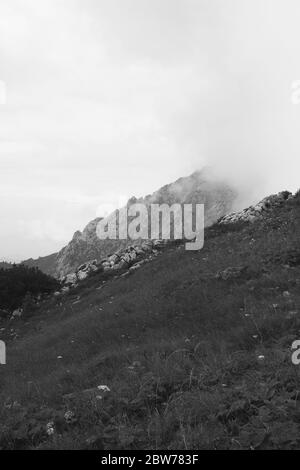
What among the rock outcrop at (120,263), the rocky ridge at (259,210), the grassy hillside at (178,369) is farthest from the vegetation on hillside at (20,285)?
the rocky ridge at (259,210)

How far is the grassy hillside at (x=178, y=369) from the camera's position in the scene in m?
5.92

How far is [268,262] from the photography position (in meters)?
16.2

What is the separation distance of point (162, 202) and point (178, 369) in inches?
4710

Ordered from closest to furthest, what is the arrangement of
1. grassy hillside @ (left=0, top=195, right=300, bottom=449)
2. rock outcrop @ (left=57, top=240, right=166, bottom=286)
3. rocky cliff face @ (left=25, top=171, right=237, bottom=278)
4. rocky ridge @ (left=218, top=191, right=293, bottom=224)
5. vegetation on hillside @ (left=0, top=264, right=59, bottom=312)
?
grassy hillside @ (left=0, top=195, right=300, bottom=449) < vegetation on hillside @ (left=0, top=264, right=59, bottom=312) < rock outcrop @ (left=57, top=240, right=166, bottom=286) < rocky ridge @ (left=218, top=191, right=293, bottom=224) < rocky cliff face @ (left=25, top=171, right=237, bottom=278)

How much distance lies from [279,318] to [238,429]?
15.4 ft

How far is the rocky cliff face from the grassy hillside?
9511 centimetres

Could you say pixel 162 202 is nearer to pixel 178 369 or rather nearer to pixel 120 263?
pixel 120 263

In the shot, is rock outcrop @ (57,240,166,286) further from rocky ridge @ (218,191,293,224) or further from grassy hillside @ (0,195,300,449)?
grassy hillside @ (0,195,300,449)

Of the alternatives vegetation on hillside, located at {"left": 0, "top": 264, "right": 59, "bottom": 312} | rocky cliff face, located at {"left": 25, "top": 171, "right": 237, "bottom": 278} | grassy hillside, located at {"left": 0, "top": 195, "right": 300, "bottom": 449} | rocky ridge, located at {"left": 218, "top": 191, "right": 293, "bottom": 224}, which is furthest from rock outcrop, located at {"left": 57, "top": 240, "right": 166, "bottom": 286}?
rocky cliff face, located at {"left": 25, "top": 171, "right": 237, "bottom": 278}

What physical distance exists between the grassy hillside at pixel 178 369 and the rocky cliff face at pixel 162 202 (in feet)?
312

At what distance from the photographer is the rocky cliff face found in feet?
379
